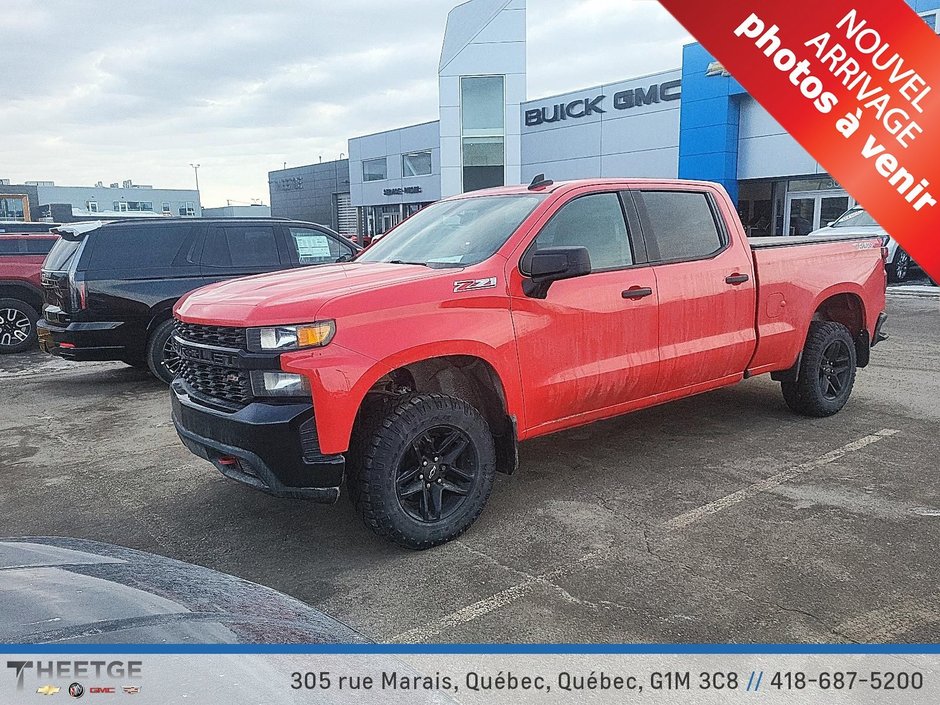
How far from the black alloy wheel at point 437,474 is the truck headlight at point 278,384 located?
594 mm

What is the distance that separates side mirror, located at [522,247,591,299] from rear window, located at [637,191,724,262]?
0.93m

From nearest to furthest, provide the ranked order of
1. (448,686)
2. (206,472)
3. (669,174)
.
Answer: (448,686), (206,472), (669,174)

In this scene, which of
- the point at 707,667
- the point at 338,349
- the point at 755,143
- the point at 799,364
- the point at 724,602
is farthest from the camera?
the point at 755,143

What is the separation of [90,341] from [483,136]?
25119 millimetres

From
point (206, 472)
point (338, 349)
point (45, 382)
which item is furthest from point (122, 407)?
point (338, 349)

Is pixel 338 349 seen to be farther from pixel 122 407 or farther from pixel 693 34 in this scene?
pixel 122 407

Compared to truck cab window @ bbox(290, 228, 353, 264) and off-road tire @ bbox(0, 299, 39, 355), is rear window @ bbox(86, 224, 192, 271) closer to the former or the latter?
truck cab window @ bbox(290, 228, 353, 264)

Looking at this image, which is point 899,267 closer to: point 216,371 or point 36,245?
point 36,245

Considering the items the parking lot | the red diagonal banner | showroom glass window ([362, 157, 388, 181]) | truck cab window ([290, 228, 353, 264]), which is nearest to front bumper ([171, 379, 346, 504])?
the parking lot

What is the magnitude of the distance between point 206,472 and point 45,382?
460cm

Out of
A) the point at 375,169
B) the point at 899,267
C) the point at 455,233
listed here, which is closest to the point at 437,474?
the point at 455,233

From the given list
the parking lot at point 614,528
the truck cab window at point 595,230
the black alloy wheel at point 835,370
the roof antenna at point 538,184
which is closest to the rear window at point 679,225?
the truck cab window at point 595,230

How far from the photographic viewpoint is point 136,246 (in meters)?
7.88

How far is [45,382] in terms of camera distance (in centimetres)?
858
